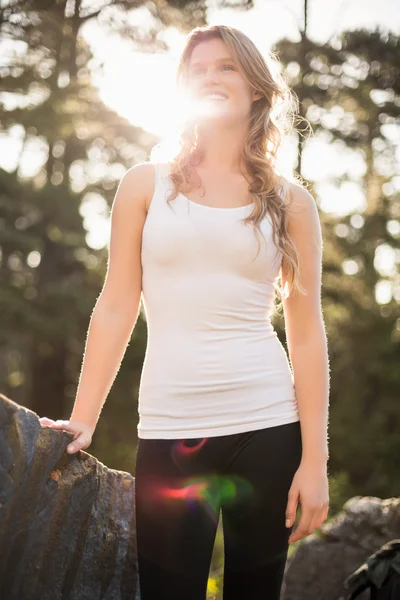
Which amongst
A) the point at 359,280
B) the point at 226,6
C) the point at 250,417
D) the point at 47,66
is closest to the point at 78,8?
the point at 47,66

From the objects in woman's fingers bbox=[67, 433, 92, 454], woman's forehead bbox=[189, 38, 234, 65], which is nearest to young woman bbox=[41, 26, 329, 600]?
woman's fingers bbox=[67, 433, 92, 454]

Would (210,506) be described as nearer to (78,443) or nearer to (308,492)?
(308,492)

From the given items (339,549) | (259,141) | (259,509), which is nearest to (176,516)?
(259,509)

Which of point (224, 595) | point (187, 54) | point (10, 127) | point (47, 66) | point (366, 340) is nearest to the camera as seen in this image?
point (224, 595)

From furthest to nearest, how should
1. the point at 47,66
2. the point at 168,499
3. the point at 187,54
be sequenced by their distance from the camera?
the point at 47,66, the point at 187,54, the point at 168,499

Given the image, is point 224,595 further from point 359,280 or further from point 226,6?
point 359,280

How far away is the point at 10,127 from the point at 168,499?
39.4ft

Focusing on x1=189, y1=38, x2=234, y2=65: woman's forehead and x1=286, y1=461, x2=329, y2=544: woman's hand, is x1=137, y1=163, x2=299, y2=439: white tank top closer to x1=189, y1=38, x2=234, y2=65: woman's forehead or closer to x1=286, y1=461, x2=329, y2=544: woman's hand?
x1=286, y1=461, x2=329, y2=544: woman's hand

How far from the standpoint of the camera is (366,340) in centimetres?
1588

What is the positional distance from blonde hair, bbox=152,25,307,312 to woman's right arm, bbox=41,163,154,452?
0.44 ft

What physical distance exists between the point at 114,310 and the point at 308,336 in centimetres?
64

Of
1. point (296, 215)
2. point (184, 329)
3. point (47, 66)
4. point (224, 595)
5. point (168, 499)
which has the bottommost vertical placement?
point (224, 595)

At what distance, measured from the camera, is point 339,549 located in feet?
17.7

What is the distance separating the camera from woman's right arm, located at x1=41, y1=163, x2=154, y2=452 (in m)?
2.49
